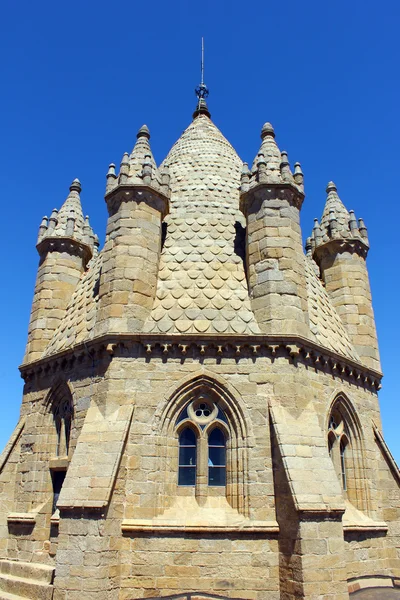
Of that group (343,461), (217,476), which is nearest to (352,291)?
(343,461)

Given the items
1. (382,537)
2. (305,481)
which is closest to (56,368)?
(305,481)

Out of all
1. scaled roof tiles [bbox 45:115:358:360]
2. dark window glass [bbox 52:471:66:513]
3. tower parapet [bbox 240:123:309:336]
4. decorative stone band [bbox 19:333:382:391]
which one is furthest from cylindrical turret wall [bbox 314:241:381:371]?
dark window glass [bbox 52:471:66:513]

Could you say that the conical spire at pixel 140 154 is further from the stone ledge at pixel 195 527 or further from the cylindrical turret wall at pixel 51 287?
the stone ledge at pixel 195 527

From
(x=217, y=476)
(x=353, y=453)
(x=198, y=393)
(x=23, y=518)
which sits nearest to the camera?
(x=217, y=476)

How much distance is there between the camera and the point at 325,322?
14539mm

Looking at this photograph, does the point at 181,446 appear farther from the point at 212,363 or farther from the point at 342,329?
the point at 342,329

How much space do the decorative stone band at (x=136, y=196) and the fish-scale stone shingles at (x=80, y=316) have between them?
2.31 metres

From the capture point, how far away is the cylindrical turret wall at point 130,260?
40.7 feet

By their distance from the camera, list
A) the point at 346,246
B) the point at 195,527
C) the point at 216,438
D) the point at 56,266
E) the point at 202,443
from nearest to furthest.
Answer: the point at 195,527 < the point at 202,443 < the point at 216,438 < the point at 56,266 < the point at 346,246

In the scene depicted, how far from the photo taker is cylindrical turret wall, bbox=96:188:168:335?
489 inches

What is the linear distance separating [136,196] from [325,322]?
6189 millimetres

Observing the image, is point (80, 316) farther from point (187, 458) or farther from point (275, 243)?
point (275, 243)

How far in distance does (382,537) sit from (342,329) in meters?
5.68

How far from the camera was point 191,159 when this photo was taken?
18422 mm
